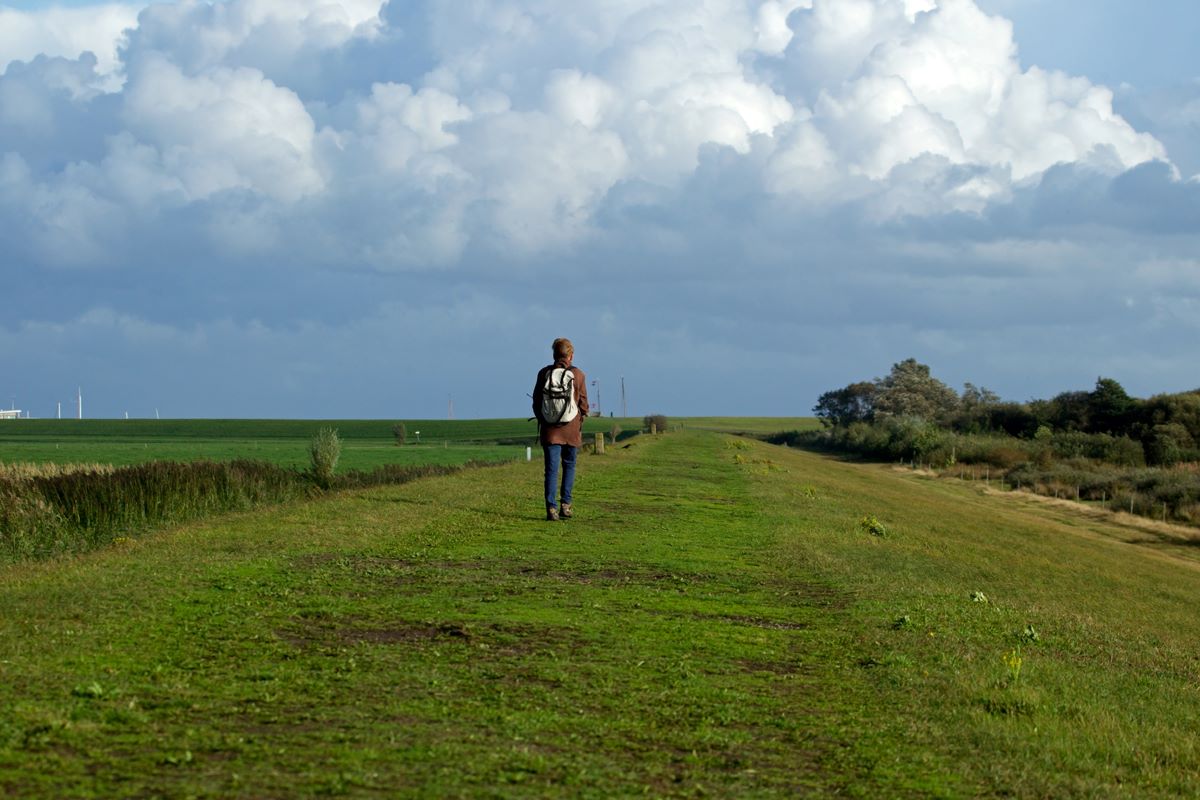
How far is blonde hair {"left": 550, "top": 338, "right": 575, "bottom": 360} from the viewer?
1494 cm

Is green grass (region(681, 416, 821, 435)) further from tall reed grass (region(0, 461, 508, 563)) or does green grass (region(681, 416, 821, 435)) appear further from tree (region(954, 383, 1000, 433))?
tall reed grass (region(0, 461, 508, 563))

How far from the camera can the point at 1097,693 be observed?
8609 mm

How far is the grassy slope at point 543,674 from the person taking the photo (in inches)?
204

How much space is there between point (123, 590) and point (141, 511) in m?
9.11

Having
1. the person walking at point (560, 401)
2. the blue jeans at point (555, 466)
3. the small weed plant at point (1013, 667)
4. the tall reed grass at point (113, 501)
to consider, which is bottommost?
the small weed plant at point (1013, 667)

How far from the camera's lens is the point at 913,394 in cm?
12712

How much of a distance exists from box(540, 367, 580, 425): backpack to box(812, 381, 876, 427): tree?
120m

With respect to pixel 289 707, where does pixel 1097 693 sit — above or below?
below

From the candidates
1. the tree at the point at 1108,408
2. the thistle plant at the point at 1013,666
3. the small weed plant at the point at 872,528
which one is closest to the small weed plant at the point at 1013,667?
the thistle plant at the point at 1013,666

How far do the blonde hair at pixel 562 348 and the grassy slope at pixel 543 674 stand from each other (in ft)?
7.35

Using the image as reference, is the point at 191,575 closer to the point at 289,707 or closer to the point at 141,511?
the point at 289,707

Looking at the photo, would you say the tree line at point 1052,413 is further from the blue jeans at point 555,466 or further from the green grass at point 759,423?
the blue jeans at point 555,466

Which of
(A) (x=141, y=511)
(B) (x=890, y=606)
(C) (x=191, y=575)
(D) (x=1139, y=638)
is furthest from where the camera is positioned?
(A) (x=141, y=511)

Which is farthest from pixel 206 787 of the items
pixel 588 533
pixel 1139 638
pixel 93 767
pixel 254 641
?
pixel 1139 638
